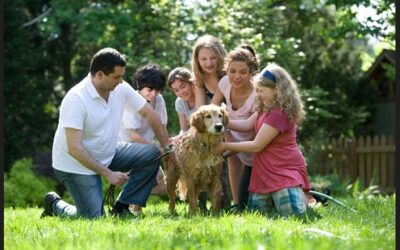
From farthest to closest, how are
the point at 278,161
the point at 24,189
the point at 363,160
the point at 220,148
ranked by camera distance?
the point at 363,160, the point at 24,189, the point at 220,148, the point at 278,161

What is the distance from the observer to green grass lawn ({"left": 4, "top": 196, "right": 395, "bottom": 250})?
13.3 ft

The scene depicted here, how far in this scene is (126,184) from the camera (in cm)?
706

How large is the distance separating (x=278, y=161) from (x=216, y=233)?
1.97m

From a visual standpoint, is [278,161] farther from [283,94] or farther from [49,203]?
[49,203]

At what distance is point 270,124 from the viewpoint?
6359 millimetres

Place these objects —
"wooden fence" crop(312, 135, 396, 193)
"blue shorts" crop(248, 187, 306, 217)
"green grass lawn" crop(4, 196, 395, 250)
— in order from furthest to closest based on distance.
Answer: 1. "wooden fence" crop(312, 135, 396, 193)
2. "blue shorts" crop(248, 187, 306, 217)
3. "green grass lawn" crop(4, 196, 395, 250)

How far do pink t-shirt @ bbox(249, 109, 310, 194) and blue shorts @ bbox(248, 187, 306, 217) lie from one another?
7cm

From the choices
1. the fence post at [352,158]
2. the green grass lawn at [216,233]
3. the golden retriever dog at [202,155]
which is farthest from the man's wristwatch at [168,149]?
the fence post at [352,158]

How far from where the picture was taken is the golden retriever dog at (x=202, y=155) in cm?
646

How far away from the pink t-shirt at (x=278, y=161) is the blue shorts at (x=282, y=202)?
2.6 inches

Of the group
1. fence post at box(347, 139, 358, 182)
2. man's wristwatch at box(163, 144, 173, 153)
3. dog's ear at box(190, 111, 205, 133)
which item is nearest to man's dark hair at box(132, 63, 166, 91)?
man's wristwatch at box(163, 144, 173, 153)

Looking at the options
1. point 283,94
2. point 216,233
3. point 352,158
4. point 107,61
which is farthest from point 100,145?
point 352,158

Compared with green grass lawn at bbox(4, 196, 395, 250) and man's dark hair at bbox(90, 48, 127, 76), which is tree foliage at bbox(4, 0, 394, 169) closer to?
man's dark hair at bbox(90, 48, 127, 76)

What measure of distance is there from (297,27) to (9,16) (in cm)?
951
